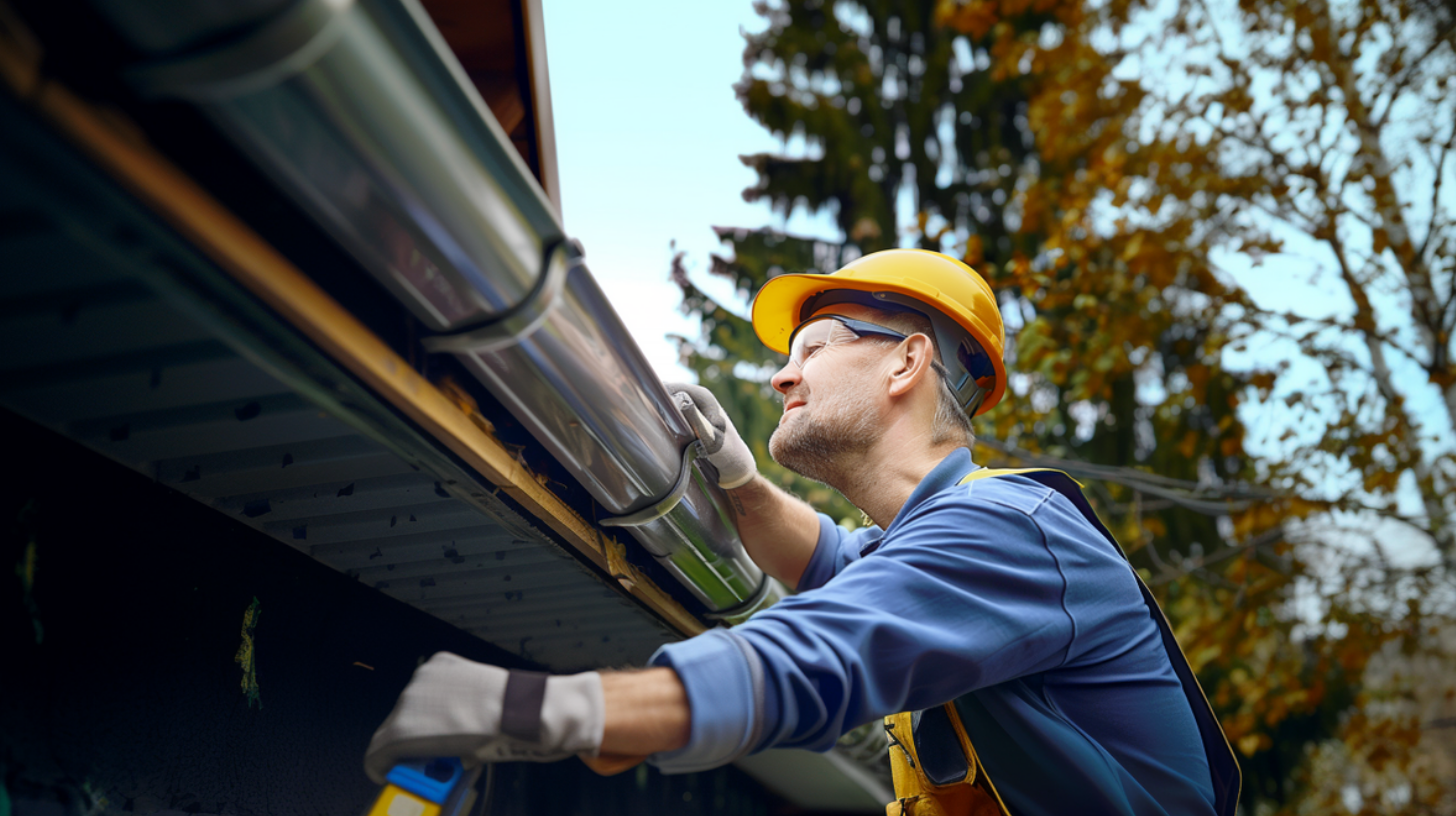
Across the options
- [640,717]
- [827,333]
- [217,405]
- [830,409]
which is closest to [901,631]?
[640,717]

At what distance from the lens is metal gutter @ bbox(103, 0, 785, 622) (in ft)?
2.39

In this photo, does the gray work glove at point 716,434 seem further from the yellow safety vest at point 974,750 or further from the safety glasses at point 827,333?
the yellow safety vest at point 974,750

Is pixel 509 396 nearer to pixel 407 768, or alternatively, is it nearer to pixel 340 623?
pixel 407 768

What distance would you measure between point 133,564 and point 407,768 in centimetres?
67

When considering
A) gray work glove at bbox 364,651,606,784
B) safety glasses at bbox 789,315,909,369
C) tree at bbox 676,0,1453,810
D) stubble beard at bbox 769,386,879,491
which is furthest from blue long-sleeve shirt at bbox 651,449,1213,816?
tree at bbox 676,0,1453,810

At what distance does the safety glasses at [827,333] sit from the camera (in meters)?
2.50

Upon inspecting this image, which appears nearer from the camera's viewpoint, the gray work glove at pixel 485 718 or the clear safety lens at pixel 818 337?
the gray work glove at pixel 485 718

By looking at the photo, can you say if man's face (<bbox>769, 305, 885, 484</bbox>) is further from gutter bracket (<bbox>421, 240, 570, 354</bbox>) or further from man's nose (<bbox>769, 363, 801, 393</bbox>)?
gutter bracket (<bbox>421, 240, 570, 354</bbox>)

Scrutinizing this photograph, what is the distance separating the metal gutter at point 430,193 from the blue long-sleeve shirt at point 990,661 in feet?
1.51

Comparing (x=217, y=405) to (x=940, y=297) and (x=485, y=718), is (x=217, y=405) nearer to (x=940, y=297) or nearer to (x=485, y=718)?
(x=485, y=718)

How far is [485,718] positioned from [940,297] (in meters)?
1.88

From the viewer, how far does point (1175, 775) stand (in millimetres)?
1703

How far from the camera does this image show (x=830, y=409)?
2.39 metres

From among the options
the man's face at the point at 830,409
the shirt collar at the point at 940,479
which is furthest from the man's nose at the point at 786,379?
the shirt collar at the point at 940,479
